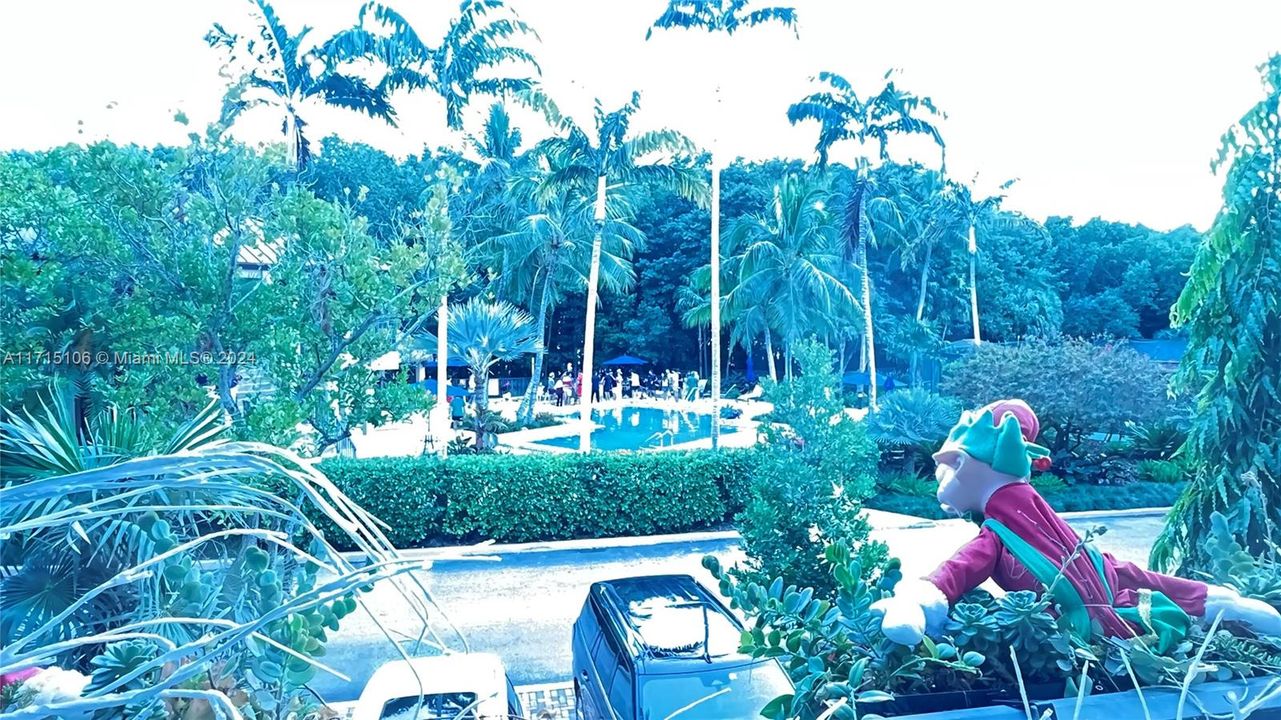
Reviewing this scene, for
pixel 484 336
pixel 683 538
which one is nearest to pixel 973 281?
pixel 484 336

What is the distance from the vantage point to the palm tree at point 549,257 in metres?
26.4

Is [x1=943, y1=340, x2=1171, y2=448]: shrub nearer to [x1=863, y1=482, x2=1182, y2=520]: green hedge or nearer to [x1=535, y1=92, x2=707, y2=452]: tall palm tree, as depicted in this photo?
[x1=863, y1=482, x2=1182, y2=520]: green hedge

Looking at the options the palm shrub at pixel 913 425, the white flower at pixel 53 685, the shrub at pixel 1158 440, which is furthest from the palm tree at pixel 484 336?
the white flower at pixel 53 685

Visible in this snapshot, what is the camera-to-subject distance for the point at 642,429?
27047 mm

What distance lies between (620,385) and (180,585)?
33050 mm

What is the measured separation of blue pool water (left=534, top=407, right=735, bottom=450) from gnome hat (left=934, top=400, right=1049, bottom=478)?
1721 cm

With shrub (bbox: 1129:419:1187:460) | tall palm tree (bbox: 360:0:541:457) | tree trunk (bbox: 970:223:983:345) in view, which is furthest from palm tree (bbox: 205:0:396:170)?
tree trunk (bbox: 970:223:983:345)

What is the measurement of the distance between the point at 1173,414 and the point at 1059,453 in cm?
258

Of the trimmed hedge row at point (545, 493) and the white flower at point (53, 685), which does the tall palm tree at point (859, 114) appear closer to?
the trimmed hedge row at point (545, 493)

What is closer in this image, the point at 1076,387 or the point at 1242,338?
the point at 1242,338

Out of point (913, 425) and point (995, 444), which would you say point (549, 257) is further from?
point (995, 444)

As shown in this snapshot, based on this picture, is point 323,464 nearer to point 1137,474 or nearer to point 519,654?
point 519,654

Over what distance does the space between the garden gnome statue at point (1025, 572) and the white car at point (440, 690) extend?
354 centimetres

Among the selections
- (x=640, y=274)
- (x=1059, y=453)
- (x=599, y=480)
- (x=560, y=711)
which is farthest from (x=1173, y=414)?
(x=640, y=274)
